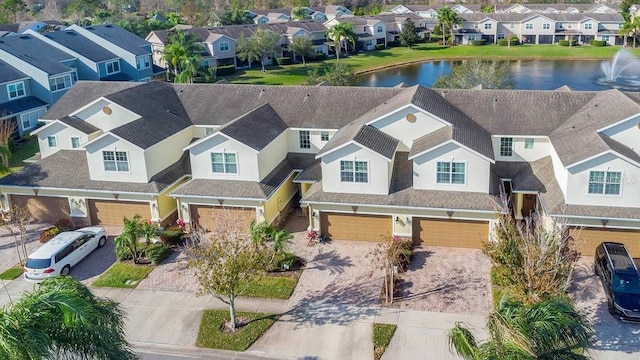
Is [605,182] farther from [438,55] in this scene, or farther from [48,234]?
[438,55]

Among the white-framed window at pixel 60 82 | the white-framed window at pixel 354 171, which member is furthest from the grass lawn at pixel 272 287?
the white-framed window at pixel 60 82

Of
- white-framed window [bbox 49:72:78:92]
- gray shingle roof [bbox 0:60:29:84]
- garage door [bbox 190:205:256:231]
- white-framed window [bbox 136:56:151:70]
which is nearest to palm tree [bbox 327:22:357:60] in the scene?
white-framed window [bbox 136:56:151:70]

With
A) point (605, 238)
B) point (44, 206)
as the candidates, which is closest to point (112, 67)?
A: point (44, 206)

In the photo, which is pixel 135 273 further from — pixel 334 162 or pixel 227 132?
pixel 334 162

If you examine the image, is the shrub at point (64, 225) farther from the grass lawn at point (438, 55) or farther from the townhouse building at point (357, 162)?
the grass lawn at point (438, 55)

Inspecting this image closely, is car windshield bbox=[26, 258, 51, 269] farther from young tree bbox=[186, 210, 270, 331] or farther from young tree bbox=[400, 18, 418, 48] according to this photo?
young tree bbox=[400, 18, 418, 48]

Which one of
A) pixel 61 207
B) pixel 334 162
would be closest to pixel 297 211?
pixel 334 162

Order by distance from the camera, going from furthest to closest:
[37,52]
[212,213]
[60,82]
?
[37,52]
[60,82]
[212,213]
